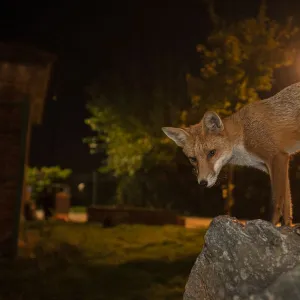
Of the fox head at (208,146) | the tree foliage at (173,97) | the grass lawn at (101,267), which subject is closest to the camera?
the fox head at (208,146)

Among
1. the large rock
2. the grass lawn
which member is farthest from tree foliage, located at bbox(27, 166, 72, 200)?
the large rock

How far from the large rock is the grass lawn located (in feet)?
12.5

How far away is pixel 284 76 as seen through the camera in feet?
63.5

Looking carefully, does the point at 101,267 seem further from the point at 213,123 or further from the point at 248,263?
the point at 248,263

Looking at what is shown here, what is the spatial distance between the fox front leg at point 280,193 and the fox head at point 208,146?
46 centimetres

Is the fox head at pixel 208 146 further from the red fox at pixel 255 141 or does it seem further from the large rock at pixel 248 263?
the large rock at pixel 248 263

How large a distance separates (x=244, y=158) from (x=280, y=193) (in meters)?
0.59

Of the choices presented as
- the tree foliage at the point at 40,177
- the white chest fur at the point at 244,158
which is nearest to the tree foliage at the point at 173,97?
the tree foliage at the point at 40,177

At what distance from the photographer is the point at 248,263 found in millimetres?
3314

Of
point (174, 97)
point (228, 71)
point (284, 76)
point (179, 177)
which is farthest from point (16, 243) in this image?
point (174, 97)

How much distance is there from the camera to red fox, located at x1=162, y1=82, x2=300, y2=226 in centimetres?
425

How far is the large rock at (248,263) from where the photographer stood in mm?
3121

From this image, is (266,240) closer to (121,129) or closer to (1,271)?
(1,271)

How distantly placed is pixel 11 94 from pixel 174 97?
632 inches
